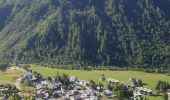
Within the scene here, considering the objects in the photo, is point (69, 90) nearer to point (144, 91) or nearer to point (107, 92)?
point (107, 92)

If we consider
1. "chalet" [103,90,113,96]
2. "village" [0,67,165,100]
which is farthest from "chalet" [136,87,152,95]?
"chalet" [103,90,113,96]

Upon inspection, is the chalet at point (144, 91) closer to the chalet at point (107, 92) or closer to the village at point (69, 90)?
the village at point (69, 90)

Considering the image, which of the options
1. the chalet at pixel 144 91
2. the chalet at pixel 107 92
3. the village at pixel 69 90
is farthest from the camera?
the chalet at pixel 144 91

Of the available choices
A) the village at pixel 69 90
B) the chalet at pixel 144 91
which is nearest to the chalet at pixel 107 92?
the village at pixel 69 90

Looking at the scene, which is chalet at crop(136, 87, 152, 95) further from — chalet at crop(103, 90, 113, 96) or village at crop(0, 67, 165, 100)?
chalet at crop(103, 90, 113, 96)

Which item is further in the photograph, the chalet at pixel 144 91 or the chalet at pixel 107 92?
the chalet at pixel 144 91

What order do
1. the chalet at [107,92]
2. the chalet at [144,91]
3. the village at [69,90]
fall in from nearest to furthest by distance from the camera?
1. the village at [69,90]
2. the chalet at [107,92]
3. the chalet at [144,91]

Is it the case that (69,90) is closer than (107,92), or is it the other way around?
(107,92)

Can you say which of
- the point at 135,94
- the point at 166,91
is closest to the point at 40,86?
the point at 135,94

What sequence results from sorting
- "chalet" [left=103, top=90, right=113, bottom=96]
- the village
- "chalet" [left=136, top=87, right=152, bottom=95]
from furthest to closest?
"chalet" [left=136, top=87, right=152, bottom=95]
"chalet" [left=103, top=90, right=113, bottom=96]
the village

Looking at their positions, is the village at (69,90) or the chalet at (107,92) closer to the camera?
the village at (69,90)

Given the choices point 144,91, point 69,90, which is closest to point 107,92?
point 69,90
